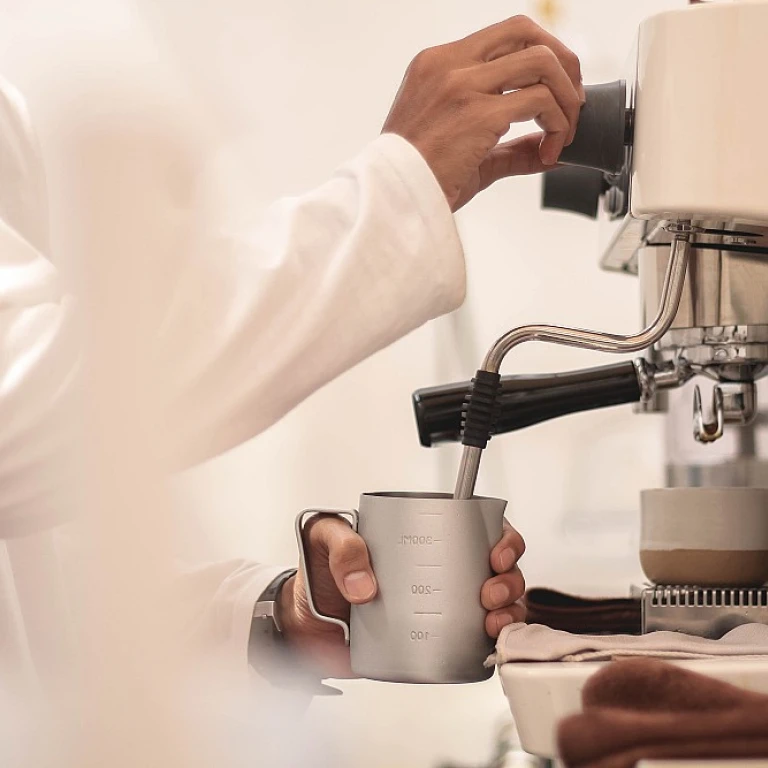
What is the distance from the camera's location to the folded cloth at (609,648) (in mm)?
345

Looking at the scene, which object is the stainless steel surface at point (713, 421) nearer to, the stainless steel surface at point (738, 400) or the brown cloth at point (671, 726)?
the stainless steel surface at point (738, 400)

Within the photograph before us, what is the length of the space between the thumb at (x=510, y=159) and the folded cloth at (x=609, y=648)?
25 centimetres

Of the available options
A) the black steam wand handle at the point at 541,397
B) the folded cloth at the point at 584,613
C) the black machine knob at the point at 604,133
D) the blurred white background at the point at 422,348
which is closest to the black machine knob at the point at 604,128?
the black machine knob at the point at 604,133

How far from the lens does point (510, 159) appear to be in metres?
0.53

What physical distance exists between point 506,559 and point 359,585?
0.06m

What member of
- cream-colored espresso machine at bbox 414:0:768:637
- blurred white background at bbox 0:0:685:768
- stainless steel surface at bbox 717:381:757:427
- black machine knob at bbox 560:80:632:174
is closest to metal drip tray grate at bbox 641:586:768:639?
cream-colored espresso machine at bbox 414:0:768:637

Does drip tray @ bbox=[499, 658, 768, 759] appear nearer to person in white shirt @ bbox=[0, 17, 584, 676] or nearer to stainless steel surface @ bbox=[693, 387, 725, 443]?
person in white shirt @ bbox=[0, 17, 584, 676]

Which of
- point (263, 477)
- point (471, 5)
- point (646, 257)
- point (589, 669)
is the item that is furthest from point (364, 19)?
point (589, 669)

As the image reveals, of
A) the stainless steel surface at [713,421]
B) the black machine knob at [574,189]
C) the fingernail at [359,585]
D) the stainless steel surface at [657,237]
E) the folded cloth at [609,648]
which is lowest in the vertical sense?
the folded cloth at [609,648]

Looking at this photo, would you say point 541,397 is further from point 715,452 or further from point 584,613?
point 715,452

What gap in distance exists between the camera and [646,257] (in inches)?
20.9

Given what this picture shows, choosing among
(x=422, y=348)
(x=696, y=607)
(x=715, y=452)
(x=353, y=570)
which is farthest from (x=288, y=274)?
(x=422, y=348)

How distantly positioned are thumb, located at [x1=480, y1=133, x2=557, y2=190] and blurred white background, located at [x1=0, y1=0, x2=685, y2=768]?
521 millimetres

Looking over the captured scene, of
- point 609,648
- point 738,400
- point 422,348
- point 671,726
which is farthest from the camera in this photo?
point 422,348
